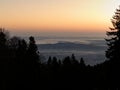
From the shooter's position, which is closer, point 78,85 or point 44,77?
point 44,77

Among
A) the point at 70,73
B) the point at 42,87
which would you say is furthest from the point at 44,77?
the point at 70,73

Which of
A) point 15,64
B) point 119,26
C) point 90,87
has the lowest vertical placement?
point 90,87

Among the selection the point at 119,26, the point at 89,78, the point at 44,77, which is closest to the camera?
the point at 119,26

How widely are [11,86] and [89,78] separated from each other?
30.9 meters

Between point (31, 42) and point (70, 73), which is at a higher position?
point (31, 42)

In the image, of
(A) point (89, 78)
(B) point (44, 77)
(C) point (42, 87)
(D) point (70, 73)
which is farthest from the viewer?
(A) point (89, 78)

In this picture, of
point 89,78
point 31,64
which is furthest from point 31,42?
point 89,78

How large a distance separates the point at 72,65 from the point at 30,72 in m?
21.9

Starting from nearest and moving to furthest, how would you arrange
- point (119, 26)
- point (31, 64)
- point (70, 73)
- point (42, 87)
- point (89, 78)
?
1. point (119, 26)
2. point (31, 64)
3. point (42, 87)
4. point (70, 73)
5. point (89, 78)

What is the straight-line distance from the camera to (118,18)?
4400 centimetres

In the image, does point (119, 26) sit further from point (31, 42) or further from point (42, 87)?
point (42, 87)

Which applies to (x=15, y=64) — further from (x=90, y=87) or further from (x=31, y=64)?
(x=90, y=87)

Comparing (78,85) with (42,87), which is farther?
(78,85)

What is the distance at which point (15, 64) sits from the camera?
4900cm
